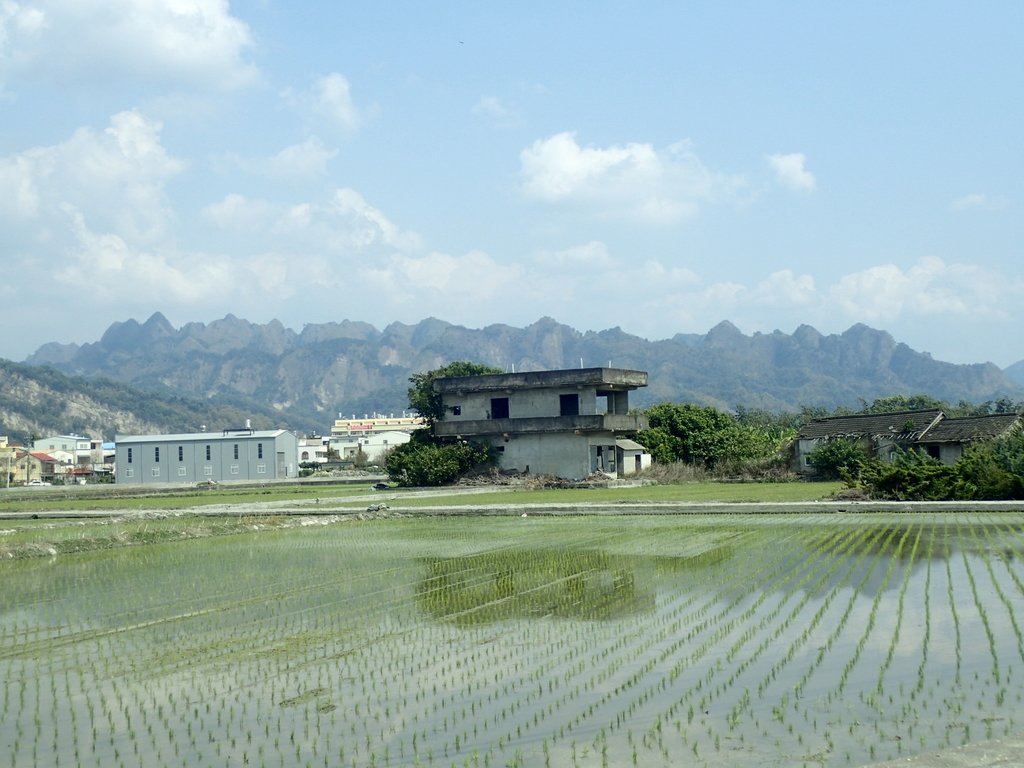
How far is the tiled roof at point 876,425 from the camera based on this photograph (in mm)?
50594

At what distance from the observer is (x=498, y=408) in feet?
181

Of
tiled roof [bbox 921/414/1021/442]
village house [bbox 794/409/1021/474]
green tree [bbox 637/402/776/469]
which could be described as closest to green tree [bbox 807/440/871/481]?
village house [bbox 794/409/1021/474]

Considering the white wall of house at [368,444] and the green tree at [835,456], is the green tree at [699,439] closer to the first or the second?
the green tree at [835,456]

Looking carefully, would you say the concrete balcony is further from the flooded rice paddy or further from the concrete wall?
the flooded rice paddy

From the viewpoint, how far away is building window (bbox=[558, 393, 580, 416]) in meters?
53.6

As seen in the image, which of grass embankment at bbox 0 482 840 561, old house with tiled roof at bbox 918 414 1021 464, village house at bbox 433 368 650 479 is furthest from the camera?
village house at bbox 433 368 650 479

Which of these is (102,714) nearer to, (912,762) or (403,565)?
(912,762)

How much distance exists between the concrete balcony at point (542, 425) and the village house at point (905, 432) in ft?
27.7

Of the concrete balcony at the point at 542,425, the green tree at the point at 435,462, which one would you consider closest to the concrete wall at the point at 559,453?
the concrete balcony at the point at 542,425

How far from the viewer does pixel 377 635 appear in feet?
37.8

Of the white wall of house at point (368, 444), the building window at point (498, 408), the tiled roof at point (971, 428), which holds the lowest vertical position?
the white wall of house at point (368, 444)

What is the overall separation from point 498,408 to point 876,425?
1854 cm

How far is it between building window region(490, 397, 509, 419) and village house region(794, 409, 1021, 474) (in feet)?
48.1

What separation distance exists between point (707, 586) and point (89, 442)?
15889 centimetres
